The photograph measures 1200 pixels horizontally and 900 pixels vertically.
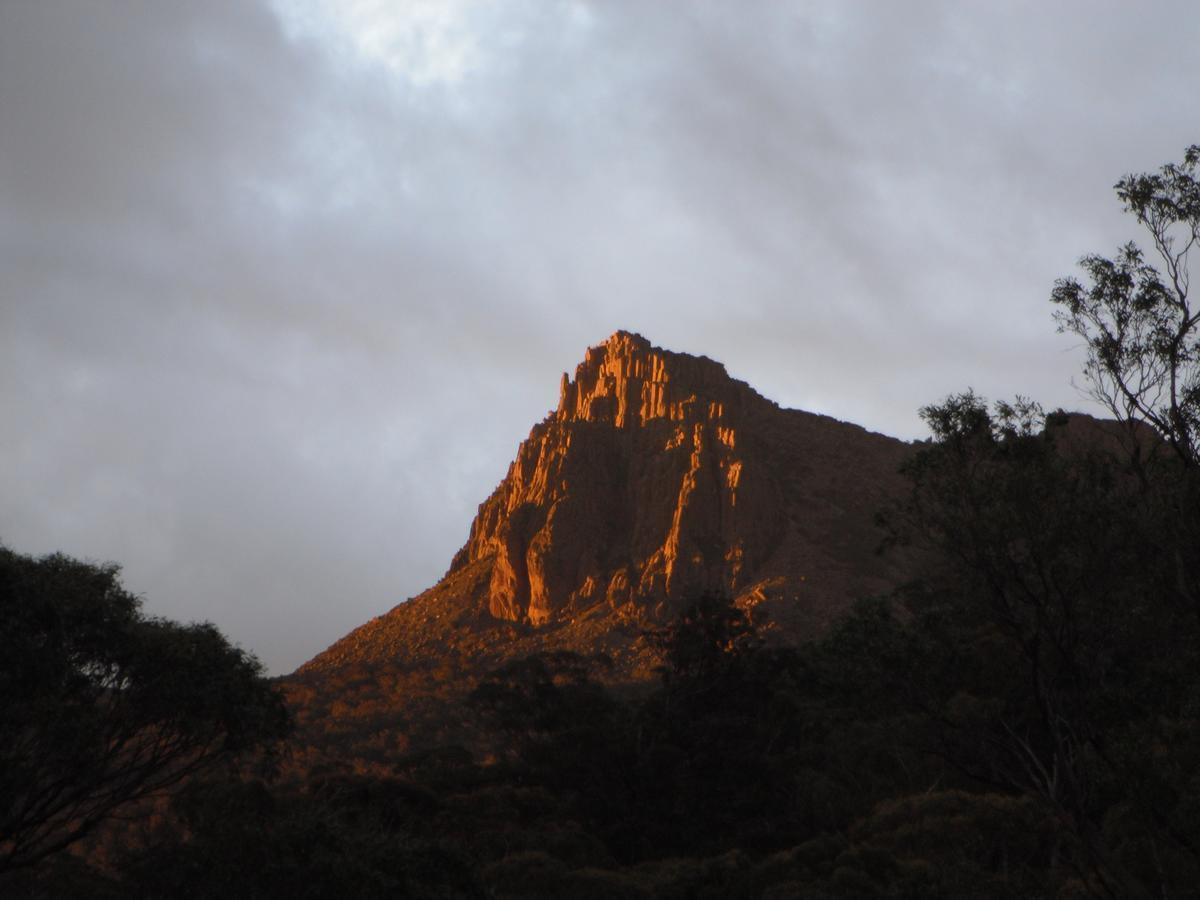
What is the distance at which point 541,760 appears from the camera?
49406 millimetres

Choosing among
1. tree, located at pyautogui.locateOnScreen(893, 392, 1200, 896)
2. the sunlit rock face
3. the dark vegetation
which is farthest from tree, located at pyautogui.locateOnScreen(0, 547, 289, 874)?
the sunlit rock face

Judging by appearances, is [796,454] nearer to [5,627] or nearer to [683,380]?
[683,380]

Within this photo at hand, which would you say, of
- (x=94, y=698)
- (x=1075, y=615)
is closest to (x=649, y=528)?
(x=1075, y=615)

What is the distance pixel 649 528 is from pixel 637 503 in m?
3.50

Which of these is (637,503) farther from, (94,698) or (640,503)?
(94,698)

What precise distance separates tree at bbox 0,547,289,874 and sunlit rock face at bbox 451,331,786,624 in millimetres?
68222

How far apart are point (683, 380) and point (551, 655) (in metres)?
66.0

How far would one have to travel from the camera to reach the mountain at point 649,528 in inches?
3634

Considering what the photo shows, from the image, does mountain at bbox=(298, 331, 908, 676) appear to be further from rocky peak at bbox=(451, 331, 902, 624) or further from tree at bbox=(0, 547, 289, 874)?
tree at bbox=(0, 547, 289, 874)

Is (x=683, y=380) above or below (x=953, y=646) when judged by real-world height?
above

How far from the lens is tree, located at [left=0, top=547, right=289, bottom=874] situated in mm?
21891

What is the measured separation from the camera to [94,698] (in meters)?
23.6

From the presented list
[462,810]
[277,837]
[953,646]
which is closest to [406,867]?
[277,837]

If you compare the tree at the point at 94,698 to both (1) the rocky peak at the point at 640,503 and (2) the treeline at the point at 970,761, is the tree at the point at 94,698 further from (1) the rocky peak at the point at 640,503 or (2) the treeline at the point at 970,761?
(1) the rocky peak at the point at 640,503
